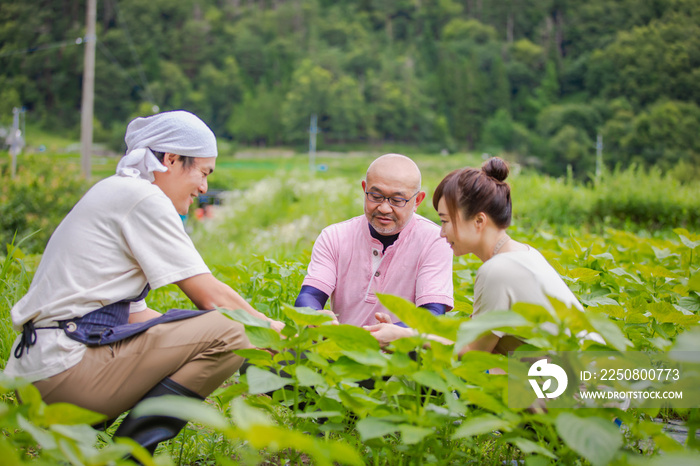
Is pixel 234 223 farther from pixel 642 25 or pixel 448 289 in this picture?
pixel 642 25

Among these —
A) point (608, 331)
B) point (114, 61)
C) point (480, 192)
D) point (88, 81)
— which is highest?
point (114, 61)

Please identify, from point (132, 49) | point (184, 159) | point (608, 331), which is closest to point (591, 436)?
point (608, 331)

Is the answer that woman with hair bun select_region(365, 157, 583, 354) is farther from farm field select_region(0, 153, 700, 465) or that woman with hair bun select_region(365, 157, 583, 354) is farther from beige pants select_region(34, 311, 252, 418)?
beige pants select_region(34, 311, 252, 418)

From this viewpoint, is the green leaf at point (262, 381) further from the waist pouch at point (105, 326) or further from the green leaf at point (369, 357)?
the waist pouch at point (105, 326)

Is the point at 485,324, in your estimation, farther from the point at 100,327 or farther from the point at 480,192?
the point at 100,327

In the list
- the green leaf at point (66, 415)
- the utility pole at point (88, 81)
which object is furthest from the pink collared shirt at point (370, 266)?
the utility pole at point (88, 81)

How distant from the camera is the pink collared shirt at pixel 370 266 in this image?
8.56 feet

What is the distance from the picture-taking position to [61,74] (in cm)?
7156

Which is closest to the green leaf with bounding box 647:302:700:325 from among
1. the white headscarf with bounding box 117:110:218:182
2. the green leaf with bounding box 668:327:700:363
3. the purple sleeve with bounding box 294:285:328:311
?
the green leaf with bounding box 668:327:700:363

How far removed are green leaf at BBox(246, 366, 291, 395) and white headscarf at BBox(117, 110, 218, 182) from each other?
83 cm

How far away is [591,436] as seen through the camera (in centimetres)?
116

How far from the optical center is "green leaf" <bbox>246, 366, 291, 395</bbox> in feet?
4.50

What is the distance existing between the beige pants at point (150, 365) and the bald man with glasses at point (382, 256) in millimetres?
694

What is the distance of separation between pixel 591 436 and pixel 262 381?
726mm
